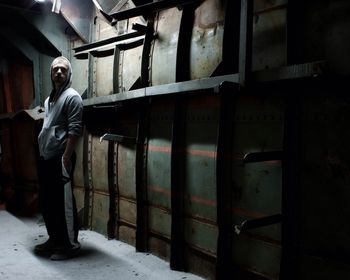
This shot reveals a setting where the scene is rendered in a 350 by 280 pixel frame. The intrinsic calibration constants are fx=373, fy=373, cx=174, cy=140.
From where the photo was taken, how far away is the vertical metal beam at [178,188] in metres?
3.77

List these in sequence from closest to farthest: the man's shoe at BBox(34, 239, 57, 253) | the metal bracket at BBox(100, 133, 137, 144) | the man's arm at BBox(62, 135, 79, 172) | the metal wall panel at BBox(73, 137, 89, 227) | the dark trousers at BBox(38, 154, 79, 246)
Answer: the man's arm at BBox(62, 135, 79, 172), the dark trousers at BBox(38, 154, 79, 246), the man's shoe at BBox(34, 239, 57, 253), the metal bracket at BBox(100, 133, 137, 144), the metal wall panel at BBox(73, 137, 89, 227)

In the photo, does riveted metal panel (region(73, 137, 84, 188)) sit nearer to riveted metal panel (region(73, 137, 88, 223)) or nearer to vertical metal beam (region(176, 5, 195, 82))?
riveted metal panel (region(73, 137, 88, 223))

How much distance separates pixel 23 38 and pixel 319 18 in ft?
17.5

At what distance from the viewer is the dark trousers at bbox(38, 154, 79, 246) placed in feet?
13.6

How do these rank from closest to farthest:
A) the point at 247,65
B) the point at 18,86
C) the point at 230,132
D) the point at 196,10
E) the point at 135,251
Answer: the point at 247,65
the point at 230,132
the point at 196,10
the point at 135,251
the point at 18,86

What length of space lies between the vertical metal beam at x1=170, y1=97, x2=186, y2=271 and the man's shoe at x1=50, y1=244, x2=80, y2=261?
3.78 feet

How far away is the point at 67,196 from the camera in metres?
4.16

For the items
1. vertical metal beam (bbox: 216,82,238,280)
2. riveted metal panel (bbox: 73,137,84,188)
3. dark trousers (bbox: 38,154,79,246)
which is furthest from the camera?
riveted metal panel (bbox: 73,137,84,188)

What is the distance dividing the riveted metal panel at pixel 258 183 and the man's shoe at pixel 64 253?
1883 mm

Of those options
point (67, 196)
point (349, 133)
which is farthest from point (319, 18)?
point (67, 196)

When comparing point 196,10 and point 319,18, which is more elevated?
point 196,10

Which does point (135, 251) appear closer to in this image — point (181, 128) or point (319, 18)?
point (181, 128)

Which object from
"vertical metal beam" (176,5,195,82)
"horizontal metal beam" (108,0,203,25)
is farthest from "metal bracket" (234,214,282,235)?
"horizontal metal beam" (108,0,203,25)

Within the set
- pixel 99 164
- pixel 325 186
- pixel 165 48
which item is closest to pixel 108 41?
pixel 165 48
